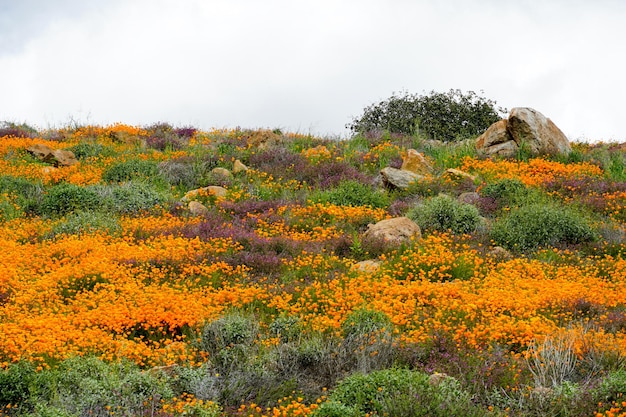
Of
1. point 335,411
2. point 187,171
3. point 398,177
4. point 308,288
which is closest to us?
point 335,411

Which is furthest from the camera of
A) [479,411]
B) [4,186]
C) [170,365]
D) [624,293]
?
[4,186]

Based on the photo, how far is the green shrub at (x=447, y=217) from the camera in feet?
49.7

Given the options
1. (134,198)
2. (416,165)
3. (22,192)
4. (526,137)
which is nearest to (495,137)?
(526,137)

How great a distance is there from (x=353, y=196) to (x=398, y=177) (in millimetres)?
1896

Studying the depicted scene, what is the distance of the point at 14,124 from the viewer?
90.9 feet

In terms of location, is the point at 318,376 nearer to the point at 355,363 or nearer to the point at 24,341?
the point at 355,363

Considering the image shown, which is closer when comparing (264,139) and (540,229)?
(540,229)

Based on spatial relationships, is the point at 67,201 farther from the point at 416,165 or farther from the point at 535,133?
the point at 535,133

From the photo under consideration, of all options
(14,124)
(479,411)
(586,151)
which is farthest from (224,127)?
(479,411)

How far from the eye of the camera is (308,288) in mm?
11148

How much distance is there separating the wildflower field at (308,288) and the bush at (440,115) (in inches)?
319

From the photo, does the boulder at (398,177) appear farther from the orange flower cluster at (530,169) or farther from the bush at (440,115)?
the bush at (440,115)

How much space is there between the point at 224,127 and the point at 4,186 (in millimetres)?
9254

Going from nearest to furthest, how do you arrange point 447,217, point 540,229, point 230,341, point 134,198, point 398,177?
point 230,341 < point 540,229 < point 447,217 < point 134,198 < point 398,177
